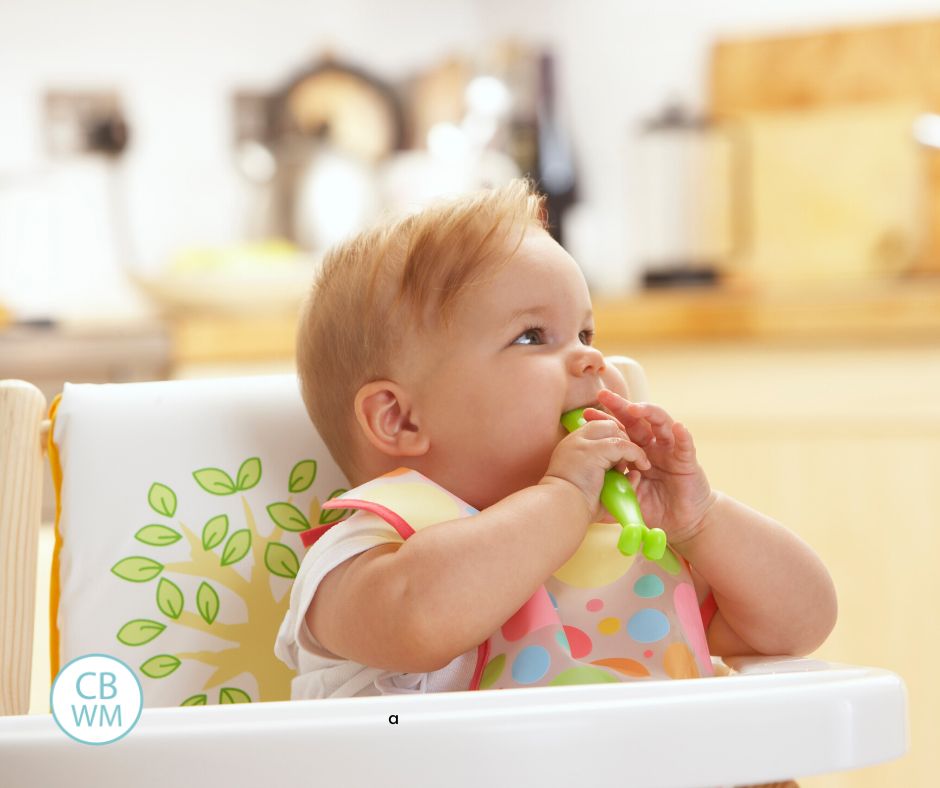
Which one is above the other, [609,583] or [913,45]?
[913,45]

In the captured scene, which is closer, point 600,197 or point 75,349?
point 75,349

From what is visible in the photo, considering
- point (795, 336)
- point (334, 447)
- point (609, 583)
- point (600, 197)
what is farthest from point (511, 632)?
point (600, 197)

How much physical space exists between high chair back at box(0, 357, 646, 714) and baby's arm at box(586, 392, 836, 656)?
0.59 ft

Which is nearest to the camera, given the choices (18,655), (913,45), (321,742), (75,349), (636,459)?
(321,742)

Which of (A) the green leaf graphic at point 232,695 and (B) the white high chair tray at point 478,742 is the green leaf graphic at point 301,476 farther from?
(B) the white high chair tray at point 478,742

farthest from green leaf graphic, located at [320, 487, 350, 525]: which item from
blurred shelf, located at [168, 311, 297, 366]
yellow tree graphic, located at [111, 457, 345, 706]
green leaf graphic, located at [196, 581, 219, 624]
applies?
blurred shelf, located at [168, 311, 297, 366]

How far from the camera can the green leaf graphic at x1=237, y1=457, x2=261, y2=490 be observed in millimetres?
1110

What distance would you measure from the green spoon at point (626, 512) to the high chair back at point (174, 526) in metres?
0.17

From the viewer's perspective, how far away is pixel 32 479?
3.51 ft

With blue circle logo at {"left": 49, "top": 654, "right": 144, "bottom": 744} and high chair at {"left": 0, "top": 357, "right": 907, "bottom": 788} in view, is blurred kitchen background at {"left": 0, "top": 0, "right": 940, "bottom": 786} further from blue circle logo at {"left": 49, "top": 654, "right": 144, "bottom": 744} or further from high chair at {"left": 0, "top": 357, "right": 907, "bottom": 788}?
blue circle logo at {"left": 49, "top": 654, "right": 144, "bottom": 744}

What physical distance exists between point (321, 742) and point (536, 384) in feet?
1.19

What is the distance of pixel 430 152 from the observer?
2.60 meters

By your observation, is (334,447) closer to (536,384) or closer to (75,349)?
(536,384)

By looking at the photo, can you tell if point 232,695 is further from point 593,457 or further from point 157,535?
point 593,457
